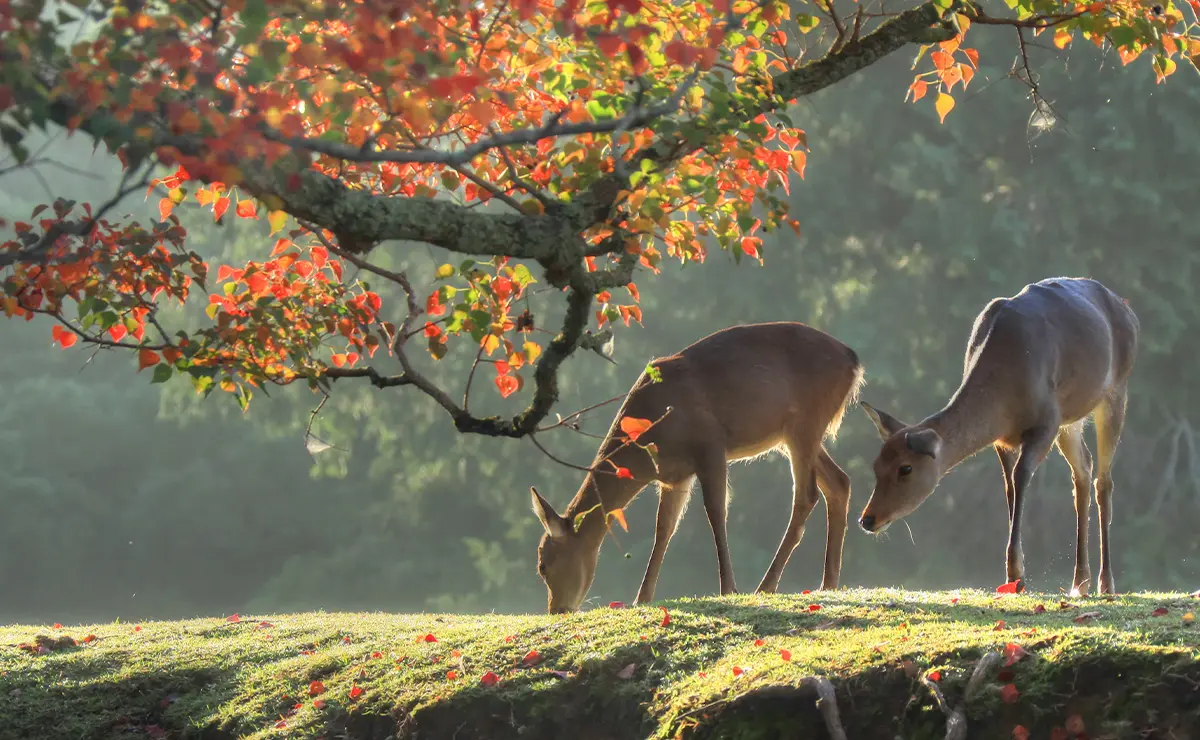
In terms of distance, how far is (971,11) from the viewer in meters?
7.58

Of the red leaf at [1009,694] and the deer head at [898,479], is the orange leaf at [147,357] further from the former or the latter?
the deer head at [898,479]

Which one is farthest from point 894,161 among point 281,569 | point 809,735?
point 809,735

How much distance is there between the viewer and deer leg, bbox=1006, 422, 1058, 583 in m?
9.38

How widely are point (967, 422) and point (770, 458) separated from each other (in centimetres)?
1791

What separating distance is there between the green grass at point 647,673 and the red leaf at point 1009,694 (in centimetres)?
2

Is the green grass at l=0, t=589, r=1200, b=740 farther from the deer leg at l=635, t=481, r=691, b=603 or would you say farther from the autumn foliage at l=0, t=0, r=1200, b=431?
the deer leg at l=635, t=481, r=691, b=603

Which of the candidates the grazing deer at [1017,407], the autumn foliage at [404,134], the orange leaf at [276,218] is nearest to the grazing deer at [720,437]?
the grazing deer at [1017,407]

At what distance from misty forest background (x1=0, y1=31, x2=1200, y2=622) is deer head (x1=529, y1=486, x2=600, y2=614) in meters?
9.85

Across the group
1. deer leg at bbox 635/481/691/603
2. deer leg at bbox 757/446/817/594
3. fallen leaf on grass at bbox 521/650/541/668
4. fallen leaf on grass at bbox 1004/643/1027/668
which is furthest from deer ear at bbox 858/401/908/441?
fallen leaf on grass at bbox 1004/643/1027/668

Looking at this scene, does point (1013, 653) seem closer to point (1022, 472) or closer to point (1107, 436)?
point (1022, 472)

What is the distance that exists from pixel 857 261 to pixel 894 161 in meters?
2.29

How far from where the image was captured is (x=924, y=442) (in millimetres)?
9383

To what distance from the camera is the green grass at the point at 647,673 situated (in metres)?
5.58

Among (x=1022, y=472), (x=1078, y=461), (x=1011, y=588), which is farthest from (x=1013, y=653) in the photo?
(x=1078, y=461)
